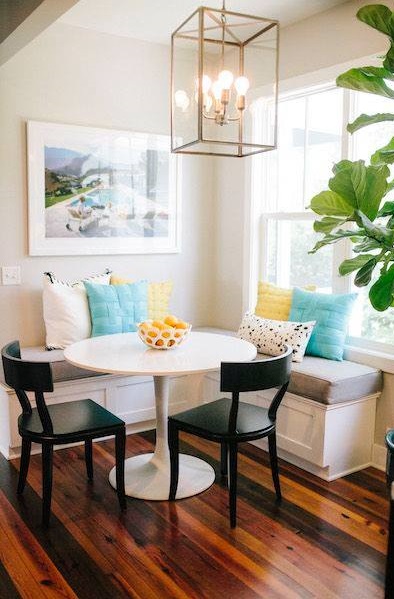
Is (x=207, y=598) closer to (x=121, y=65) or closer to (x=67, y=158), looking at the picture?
(x=67, y=158)

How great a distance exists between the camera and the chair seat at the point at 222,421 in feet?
9.25

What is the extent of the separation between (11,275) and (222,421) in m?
1.84

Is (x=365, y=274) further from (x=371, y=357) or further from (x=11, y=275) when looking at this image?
(x=11, y=275)

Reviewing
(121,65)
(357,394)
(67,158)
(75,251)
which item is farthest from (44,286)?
(357,394)

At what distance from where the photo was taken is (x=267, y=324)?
3.77 meters

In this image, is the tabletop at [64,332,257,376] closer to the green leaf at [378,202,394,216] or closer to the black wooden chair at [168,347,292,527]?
the black wooden chair at [168,347,292,527]

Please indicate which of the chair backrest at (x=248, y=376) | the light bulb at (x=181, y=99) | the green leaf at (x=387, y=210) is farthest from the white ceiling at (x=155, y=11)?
the chair backrest at (x=248, y=376)

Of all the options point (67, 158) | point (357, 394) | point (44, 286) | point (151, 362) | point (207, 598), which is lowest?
point (207, 598)

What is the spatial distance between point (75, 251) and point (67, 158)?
631 mm

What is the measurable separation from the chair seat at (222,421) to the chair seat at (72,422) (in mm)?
338

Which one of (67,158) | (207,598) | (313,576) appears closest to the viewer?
(207,598)

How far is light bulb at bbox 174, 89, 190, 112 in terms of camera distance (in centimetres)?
264

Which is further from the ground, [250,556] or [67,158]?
[67,158]

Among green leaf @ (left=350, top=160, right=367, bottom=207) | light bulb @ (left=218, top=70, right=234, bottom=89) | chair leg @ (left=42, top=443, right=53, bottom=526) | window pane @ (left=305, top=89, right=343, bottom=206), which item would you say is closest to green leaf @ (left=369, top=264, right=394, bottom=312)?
green leaf @ (left=350, top=160, right=367, bottom=207)
